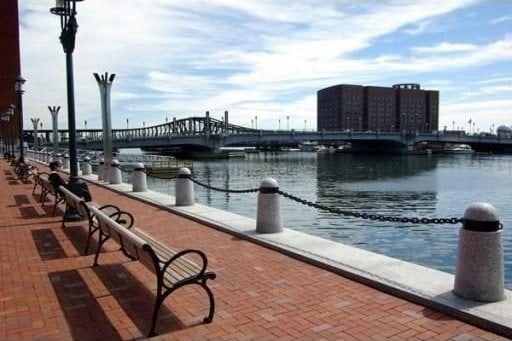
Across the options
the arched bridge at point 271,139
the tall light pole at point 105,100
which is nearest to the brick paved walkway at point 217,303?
the tall light pole at point 105,100

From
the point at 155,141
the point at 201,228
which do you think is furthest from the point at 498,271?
the point at 155,141

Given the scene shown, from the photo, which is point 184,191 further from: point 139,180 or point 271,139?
point 271,139

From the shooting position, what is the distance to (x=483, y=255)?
5.16 m

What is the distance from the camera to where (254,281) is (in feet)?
20.2

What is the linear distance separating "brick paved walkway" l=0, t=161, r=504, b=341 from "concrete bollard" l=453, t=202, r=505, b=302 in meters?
0.57

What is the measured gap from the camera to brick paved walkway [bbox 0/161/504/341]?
4586 mm

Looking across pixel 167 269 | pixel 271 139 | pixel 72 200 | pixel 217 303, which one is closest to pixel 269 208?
pixel 217 303

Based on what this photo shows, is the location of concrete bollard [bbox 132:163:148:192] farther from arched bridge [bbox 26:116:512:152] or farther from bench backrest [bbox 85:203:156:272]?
arched bridge [bbox 26:116:512:152]

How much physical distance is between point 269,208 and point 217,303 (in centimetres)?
366

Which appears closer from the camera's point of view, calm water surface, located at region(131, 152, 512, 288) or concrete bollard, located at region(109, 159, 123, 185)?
calm water surface, located at region(131, 152, 512, 288)

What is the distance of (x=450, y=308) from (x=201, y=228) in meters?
5.69

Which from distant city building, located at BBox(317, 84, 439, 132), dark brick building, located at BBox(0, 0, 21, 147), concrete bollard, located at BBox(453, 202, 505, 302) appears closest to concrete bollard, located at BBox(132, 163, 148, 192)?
concrete bollard, located at BBox(453, 202, 505, 302)

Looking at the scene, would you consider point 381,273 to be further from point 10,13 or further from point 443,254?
point 10,13

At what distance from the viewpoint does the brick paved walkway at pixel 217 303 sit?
181 inches
